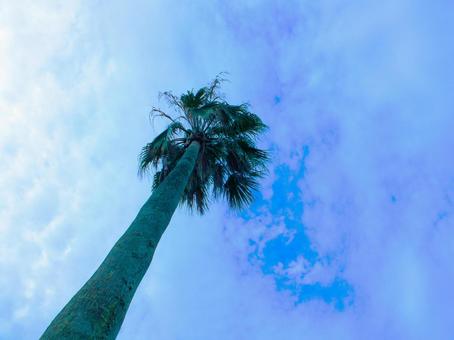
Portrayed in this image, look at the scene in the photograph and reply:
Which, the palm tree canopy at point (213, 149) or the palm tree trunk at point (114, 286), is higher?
the palm tree canopy at point (213, 149)

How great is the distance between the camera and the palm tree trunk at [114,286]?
2.97 m

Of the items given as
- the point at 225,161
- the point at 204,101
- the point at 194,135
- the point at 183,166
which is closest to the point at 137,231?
the point at 183,166

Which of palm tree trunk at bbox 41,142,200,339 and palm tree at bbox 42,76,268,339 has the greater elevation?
palm tree at bbox 42,76,268,339

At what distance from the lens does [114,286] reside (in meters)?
3.52

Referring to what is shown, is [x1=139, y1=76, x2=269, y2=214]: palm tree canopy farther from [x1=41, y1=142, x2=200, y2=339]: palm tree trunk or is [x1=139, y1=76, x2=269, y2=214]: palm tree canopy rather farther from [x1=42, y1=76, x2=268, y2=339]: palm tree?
[x1=41, y1=142, x2=200, y2=339]: palm tree trunk

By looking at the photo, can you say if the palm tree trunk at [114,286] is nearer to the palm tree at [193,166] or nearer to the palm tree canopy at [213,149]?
the palm tree at [193,166]

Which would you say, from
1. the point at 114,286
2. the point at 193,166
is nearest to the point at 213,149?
the point at 193,166

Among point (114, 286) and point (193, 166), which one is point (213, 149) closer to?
point (193, 166)

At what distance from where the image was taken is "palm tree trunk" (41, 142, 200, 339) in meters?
2.97

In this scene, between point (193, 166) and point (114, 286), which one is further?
point (193, 166)

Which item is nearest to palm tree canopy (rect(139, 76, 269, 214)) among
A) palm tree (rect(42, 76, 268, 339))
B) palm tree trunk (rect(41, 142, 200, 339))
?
palm tree (rect(42, 76, 268, 339))

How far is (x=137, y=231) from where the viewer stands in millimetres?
4492

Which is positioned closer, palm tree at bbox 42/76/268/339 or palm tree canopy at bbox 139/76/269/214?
palm tree at bbox 42/76/268/339

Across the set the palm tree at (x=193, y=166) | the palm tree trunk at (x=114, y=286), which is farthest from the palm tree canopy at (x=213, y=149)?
the palm tree trunk at (x=114, y=286)
